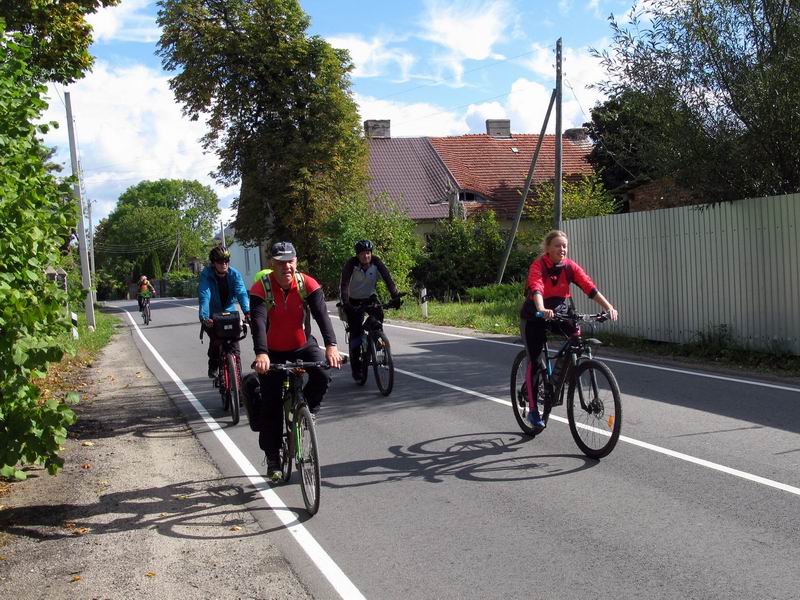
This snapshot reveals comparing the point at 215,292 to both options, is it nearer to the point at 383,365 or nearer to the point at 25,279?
the point at 383,365

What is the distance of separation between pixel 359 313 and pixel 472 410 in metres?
2.55

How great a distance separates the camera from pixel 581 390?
23.0 ft

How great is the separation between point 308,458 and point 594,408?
2.47 meters

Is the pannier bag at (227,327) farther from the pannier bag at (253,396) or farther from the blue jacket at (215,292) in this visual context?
the pannier bag at (253,396)

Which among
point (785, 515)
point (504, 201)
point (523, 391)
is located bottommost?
point (785, 515)

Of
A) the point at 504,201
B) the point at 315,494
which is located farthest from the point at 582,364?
the point at 504,201

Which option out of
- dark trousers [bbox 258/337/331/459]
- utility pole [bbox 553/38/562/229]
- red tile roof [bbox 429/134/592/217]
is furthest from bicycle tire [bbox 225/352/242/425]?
red tile roof [bbox 429/134/592/217]

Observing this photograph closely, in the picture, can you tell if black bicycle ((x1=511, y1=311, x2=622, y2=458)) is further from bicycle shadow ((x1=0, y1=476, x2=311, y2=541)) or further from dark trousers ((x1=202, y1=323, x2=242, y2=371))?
dark trousers ((x1=202, y1=323, x2=242, y2=371))

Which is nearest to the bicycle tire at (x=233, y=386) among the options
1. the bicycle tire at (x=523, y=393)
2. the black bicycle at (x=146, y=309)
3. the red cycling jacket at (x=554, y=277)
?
the bicycle tire at (x=523, y=393)

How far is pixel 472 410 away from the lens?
930 cm

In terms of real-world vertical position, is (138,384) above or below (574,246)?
below

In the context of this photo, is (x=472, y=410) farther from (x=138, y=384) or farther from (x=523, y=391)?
(x=138, y=384)

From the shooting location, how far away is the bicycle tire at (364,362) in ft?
36.9

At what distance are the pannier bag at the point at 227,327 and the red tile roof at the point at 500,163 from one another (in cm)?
3513
